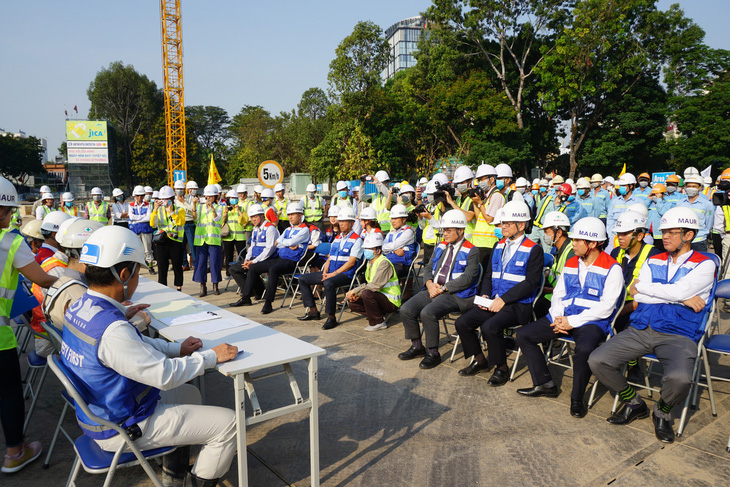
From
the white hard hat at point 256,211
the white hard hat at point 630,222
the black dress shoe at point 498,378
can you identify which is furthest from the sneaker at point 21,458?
the white hard hat at point 630,222

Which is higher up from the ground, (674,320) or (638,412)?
(674,320)

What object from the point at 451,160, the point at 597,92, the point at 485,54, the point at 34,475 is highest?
the point at 485,54

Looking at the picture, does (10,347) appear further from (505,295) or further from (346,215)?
(346,215)

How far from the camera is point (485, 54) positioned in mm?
31609

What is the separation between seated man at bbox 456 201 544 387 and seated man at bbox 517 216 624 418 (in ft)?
0.98

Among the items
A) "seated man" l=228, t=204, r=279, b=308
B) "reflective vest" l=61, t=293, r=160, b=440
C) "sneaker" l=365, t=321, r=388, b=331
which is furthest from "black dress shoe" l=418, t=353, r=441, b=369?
"seated man" l=228, t=204, r=279, b=308

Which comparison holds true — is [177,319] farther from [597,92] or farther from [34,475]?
[597,92]

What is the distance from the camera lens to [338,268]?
762 cm

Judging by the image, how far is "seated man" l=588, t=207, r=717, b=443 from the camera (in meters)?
3.93

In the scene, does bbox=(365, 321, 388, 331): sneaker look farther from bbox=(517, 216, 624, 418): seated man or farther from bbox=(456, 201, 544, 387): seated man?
bbox=(517, 216, 624, 418): seated man

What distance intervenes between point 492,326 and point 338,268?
10.5 feet

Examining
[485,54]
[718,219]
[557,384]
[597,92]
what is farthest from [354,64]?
[557,384]

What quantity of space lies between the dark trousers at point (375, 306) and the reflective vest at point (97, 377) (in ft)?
14.4

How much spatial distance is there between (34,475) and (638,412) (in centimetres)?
469
